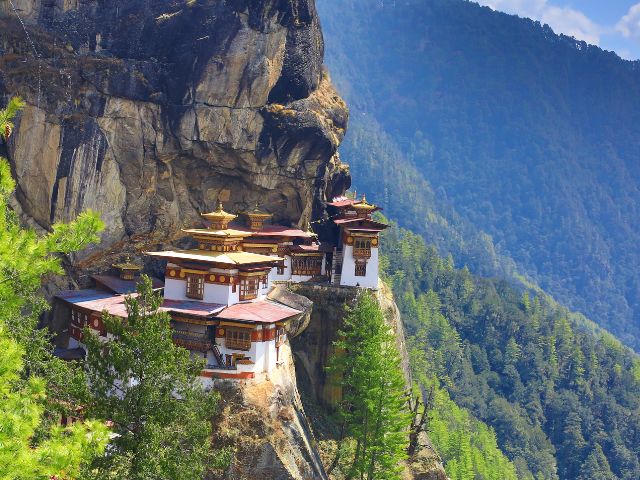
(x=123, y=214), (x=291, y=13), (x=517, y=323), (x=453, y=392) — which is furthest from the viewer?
(x=517, y=323)

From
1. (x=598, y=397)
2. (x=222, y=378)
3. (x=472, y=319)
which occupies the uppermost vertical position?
(x=222, y=378)

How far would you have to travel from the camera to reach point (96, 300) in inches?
1515

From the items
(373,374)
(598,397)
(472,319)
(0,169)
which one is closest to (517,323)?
(472,319)

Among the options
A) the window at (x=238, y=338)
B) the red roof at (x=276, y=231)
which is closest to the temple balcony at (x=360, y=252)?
the red roof at (x=276, y=231)

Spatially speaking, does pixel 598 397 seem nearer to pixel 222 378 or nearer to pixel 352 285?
pixel 352 285

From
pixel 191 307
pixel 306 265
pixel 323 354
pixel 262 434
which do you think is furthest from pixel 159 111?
pixel 262 434

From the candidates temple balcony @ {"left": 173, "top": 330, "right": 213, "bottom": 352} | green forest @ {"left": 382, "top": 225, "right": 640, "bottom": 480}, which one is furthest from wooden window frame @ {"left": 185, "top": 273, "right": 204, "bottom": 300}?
green forest @ {"left": 382, "top": 225, "right": 640, "bottom": 480}

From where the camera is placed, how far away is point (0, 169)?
17719mm

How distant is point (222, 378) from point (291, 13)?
24569mm

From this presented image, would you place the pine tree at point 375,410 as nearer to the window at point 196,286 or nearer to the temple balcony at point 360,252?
the window at point 196,286

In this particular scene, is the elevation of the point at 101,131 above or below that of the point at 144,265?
above

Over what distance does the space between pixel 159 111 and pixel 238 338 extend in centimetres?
1691

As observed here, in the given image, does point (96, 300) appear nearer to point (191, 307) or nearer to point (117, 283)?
point (117, 283)

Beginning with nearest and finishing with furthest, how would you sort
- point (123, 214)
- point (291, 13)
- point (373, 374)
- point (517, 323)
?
point (373, 374), point (123, 214), point (291, 13), point (517, 323)
